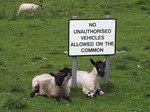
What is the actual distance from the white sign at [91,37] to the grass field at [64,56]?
1156 mm

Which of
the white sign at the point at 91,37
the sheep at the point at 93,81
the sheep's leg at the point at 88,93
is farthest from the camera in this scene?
the white sign at the point at 91,37

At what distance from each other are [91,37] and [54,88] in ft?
6.42

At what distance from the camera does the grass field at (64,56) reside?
34.9 ft

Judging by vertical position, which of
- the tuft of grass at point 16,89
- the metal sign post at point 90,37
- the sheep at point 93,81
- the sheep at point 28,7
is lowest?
the tuft of grass at point 16,89

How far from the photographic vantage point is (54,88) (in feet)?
36.3

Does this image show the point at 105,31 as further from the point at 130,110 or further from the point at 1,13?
the point at 1,13

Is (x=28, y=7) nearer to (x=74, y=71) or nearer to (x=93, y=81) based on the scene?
(x=74, y=71)

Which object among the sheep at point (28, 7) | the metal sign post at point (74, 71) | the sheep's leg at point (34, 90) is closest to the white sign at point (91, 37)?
the metal sign post at point (74, 71)

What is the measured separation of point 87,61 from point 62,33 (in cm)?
766

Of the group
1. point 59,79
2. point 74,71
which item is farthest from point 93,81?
point 59,79

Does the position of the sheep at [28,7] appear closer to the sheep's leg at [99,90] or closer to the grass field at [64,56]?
the grass field at [64,56]

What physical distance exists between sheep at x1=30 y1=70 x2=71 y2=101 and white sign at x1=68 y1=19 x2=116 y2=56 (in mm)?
1037

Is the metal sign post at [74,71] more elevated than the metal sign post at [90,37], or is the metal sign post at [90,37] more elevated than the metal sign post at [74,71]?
the metal sign post at [90,37]

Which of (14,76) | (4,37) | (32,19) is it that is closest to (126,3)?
(32,19)
